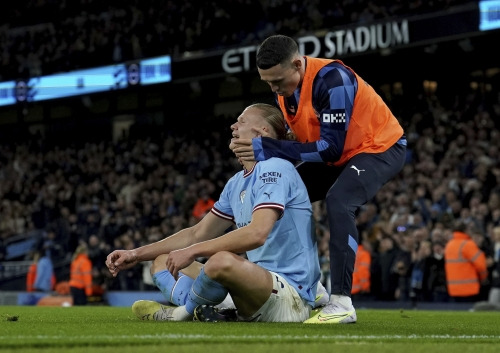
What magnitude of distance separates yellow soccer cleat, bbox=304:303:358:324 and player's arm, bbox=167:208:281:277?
69 cm

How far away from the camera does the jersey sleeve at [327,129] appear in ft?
18.7

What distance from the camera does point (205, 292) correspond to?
536cm

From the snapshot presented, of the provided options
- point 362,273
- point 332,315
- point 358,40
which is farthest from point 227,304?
point 358,40

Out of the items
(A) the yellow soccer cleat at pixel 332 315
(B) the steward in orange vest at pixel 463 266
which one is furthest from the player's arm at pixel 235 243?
(B) the steward in orange vest at pixel 463 266

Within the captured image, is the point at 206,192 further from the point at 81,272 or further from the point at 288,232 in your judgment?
the point at 288,232

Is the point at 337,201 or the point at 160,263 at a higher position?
the point at 337,201

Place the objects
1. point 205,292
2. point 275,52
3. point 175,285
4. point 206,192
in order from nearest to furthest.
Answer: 1. point 205,292
2. point 275,52
3. point 175,285
4. point 206,192

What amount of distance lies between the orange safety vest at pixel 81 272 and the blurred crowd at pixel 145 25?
21.8 ft

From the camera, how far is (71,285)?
17578 mm

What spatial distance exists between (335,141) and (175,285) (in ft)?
4.65

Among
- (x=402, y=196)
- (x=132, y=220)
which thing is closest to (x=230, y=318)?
(x=402, y=196)

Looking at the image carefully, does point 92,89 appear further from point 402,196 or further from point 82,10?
point 402,196

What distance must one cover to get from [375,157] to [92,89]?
19.5 meters

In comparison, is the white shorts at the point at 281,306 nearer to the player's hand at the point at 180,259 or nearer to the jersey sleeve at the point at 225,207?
the player's hand at the point at 180,259
